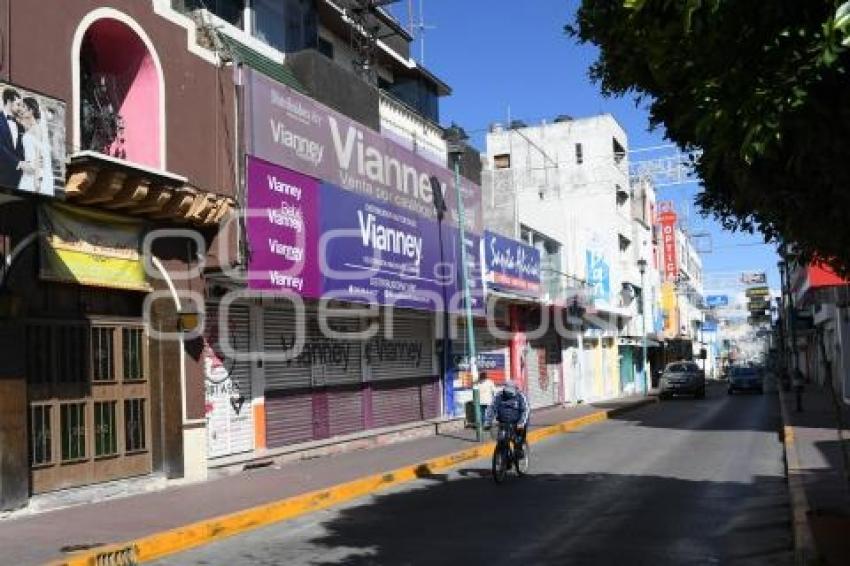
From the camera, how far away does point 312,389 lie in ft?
64.4

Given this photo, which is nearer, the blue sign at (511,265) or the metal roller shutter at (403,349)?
the metal roller shutter at (403,349)

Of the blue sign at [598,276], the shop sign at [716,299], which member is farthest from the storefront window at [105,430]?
the shop sign at [716,299]

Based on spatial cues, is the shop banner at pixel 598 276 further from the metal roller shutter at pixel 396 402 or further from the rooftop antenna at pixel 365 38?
the rooftop antenna at pixel 365 38

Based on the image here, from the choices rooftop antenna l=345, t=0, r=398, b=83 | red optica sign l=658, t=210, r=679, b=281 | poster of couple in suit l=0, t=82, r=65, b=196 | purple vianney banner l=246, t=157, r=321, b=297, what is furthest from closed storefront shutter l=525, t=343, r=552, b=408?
red optica sign l=658, t=210, r=679, b=281

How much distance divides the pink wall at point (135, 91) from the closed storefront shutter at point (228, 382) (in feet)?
9.56

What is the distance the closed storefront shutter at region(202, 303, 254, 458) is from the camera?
52.7 ft

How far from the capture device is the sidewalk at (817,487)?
7664 millimetres

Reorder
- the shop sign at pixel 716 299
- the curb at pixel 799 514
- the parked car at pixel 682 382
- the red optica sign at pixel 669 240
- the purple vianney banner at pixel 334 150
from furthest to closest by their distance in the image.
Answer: the shop sign at pixel 716 299, the red optica sign at pixel 669 240, the parked car at pixel 682 382, the purple vianney banner at pixel 334 150, the curb at pixel 799 514

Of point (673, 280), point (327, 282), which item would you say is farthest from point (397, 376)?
point (673, 280)

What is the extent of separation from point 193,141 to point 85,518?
6.32 m

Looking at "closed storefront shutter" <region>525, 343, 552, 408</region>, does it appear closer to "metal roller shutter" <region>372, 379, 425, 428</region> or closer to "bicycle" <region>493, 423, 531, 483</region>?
"metal roller shutter" <region>372, 379, 425, 428</region>

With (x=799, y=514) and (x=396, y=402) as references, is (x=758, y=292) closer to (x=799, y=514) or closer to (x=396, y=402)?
(x=396, y=402)

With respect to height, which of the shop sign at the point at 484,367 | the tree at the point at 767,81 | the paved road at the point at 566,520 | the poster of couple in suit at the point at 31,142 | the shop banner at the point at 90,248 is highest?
the poster of couple in suit at the point at 31,142

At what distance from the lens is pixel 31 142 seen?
11453 mm
